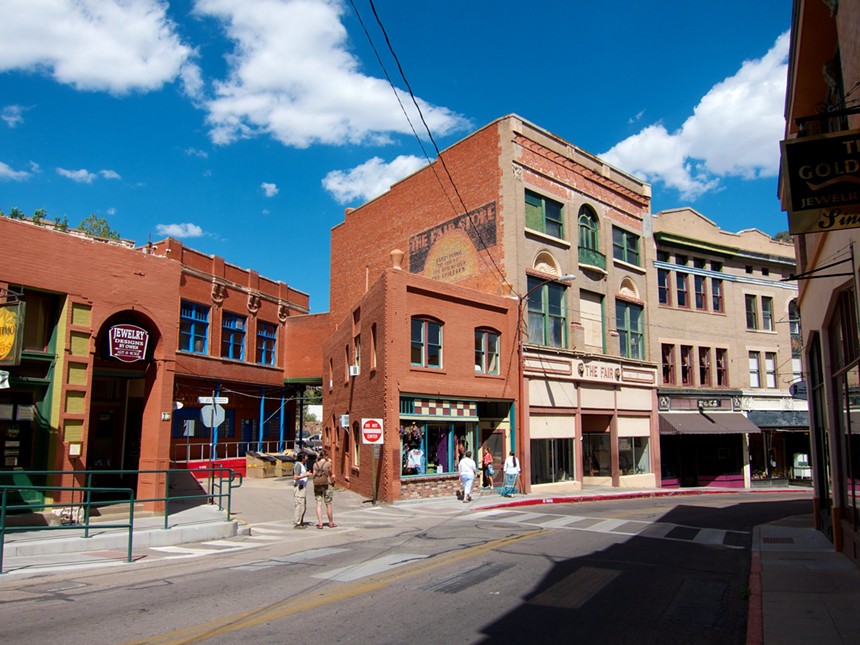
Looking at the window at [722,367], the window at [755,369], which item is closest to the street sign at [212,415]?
the window at [722,367]

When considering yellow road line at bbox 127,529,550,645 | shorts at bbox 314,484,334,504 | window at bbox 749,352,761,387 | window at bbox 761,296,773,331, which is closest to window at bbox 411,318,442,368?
shorts at bbox 314,484,334,504

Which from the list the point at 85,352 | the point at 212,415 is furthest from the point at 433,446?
the point at 85,352

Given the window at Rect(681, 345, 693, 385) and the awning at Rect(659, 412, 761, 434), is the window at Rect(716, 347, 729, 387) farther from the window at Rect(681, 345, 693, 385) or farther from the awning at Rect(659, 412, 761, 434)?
the window at Rect(681, 345, 693, 385)

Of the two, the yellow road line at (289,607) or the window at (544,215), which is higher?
the window at (544,215)

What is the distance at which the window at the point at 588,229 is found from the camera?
1206 inches

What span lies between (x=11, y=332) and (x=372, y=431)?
10.1 metres

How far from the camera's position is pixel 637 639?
6.70 metres

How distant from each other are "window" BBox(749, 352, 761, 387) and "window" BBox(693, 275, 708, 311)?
4117 mm

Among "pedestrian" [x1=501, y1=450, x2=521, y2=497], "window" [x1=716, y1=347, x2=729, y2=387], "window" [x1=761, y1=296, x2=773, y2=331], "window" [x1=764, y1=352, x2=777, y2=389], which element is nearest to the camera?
"pedestrian" [x1=501, y1=450, x2=521, y2=497]

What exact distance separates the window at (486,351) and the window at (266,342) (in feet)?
57.2

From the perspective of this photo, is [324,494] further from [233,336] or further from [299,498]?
[233,336]

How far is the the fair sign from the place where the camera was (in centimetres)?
2033

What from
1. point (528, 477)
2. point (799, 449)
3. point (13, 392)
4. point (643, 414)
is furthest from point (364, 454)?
point (799, 449)

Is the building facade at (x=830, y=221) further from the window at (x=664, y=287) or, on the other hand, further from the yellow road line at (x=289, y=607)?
the window at (x=664, y=287)
